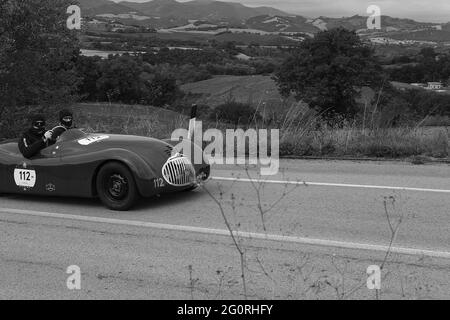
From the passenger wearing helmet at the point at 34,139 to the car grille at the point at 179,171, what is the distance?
6.04 ft

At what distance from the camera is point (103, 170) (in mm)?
7160

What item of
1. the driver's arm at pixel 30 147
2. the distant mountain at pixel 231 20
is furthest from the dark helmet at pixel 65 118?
the distant mountain at pixel 231 20

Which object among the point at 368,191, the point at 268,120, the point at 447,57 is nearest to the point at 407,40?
the point at 447,57

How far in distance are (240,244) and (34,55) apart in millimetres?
11195

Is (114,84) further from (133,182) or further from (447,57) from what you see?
(133,182)

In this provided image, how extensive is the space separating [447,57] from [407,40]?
Result: 11.7 meters

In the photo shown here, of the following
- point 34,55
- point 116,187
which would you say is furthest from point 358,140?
point 34,55

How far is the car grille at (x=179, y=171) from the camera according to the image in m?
7.16

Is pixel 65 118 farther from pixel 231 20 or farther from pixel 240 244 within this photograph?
pixel 231 20

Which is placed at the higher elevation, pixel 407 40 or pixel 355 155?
pixel 407 40

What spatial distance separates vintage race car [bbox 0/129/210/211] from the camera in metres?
7.03

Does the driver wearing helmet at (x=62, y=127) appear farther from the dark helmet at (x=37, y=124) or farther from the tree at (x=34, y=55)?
the tree at (x=34, y=55)

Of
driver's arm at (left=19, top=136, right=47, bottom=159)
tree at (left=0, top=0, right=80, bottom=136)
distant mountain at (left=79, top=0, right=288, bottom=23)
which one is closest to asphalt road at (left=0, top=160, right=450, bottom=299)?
driver's arm at (left=19, top=136, right=47, bottom=159)

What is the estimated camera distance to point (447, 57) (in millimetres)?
47219
